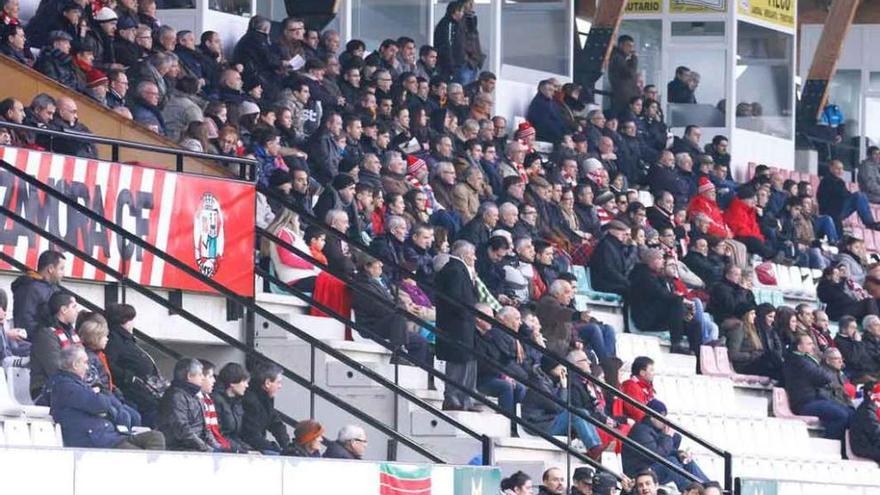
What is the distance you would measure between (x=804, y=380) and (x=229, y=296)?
23.8 ft

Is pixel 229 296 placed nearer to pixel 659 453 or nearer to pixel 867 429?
pixel 659 453

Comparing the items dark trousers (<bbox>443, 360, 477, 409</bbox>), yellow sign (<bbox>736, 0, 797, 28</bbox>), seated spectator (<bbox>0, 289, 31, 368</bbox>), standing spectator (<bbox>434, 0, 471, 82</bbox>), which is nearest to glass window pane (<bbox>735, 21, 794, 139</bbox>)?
yellow sign (<bbox>736, 0, 797, 28</bbox>)

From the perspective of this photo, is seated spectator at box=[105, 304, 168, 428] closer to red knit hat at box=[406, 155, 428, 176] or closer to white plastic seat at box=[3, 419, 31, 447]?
white plastic seat at box=[3, 419, 31, 447]

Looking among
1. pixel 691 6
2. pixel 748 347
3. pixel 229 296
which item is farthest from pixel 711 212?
pixel 229 296

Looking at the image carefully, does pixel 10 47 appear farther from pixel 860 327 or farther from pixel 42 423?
pixel 860 327

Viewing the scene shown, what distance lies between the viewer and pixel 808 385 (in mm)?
19469

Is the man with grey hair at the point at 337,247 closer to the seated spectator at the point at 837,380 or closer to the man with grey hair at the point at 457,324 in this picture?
the man with grey hair at the point at 457,324

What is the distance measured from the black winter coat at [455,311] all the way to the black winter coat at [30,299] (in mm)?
3586

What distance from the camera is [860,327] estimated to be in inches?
858

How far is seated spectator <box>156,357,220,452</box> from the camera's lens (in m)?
11.4

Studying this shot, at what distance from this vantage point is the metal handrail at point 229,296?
42.3ft

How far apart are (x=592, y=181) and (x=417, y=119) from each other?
2516 mm

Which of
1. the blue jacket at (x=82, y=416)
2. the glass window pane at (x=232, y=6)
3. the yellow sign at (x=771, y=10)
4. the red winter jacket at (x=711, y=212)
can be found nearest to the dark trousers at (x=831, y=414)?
the red winter jacket at (x=711, y=212)

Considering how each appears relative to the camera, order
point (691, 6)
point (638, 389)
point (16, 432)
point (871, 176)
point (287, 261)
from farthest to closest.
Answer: point (871, 176)
point (691, 6)
point (638, 389)
point (287, 261)
point (16, 432)
